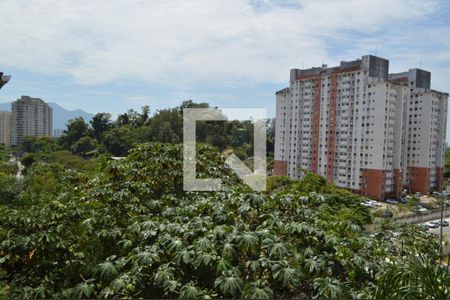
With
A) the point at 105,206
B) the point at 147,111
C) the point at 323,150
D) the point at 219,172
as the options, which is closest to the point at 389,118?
the point at 323,150

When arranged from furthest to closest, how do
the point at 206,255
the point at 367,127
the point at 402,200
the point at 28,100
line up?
the point at 28,100, the point at 402,200, the point at 367,127, the point at 206,255

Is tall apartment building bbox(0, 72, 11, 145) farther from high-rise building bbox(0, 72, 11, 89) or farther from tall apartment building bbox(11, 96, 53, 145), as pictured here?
high-rise building bbox(0, 72, 11, 89)

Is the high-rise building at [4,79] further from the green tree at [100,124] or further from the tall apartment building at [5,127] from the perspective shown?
the tall apartment building at [5,127]

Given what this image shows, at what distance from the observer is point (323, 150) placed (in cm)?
3128

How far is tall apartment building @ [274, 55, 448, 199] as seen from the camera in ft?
90.9

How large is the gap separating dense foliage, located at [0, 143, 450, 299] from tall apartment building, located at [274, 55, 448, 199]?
84.7ft

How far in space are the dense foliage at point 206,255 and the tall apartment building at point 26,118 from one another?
227 feet

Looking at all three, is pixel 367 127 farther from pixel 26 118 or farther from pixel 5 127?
pixel 5 127

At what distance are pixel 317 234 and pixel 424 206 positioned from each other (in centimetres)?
2691

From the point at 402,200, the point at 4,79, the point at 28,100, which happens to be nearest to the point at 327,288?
the point at 4,79

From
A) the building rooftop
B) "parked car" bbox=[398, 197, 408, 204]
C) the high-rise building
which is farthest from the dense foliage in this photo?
the building rooftop

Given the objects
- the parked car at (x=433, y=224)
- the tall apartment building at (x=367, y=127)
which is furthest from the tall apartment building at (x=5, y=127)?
the parked car at (x=433, y=224)

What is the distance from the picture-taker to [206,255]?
8.98 feet

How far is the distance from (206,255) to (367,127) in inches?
1093
